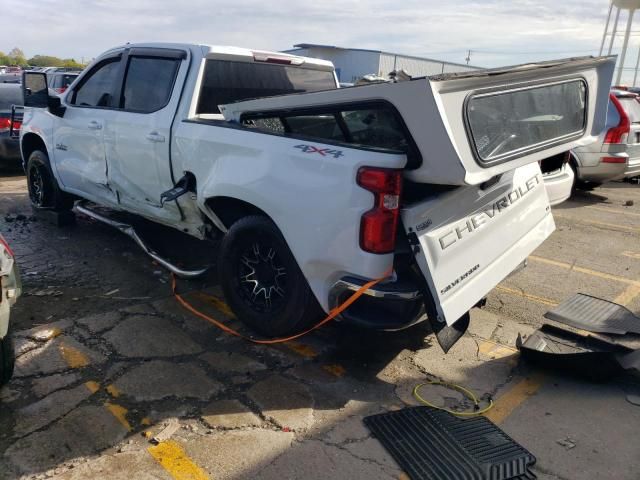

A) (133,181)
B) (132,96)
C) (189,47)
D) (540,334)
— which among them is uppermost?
(189,47)

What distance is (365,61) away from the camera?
38750 mm

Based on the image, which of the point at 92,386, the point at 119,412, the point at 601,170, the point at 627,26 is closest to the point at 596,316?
the point at 119,412

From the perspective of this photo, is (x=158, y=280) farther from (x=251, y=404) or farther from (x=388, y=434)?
(x=388, y=434)

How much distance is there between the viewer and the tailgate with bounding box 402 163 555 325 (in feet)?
9.81

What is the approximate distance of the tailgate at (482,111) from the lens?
2713mm

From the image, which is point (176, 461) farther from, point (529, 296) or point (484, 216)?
point (529, 296)

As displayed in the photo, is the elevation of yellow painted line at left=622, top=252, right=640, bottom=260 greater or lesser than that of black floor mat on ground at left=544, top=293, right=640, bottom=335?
lesser

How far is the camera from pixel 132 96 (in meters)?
4.80

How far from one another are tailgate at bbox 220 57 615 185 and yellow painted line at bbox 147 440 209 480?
1888 millimetres

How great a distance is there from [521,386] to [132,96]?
4006 mm

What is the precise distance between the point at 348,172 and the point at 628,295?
141 inches

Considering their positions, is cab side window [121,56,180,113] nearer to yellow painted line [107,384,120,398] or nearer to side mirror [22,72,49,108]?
side mirror [22,72,49,108]

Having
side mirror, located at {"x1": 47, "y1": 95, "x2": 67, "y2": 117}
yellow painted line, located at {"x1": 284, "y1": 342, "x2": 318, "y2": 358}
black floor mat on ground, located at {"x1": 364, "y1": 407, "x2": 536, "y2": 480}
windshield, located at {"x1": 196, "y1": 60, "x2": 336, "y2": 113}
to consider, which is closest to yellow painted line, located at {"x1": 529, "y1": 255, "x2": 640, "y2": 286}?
windshield, located at {"x1": 196, "y1": 60, "x2": 336, "y2": 113}

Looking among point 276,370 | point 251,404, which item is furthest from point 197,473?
point 276,370
